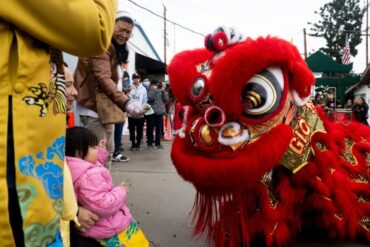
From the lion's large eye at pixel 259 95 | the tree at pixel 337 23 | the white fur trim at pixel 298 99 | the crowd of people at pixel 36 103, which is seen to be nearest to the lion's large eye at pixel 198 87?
the lion's large eye at pixel 259 95

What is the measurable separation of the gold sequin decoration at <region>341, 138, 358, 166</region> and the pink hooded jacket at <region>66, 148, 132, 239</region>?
5.11 feet

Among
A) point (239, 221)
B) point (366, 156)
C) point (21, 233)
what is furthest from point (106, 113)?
point (21, 233)

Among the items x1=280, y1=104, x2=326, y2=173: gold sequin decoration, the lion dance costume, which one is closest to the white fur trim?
the lion dance costume

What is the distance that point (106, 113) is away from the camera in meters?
3.31

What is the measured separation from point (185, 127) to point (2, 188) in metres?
1.51

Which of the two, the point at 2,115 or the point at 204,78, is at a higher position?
the point at 204,78

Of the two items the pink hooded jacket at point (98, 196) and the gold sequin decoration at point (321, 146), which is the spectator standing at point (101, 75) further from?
the gold sequin decoration at point (321, 146)

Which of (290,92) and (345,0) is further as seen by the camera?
(345,0)

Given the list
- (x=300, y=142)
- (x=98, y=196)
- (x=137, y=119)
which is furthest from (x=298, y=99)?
(x=137, y=119)

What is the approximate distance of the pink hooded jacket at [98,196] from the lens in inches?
92.5

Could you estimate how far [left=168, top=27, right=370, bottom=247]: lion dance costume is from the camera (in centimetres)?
225

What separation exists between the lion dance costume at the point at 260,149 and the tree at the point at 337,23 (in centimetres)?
4555

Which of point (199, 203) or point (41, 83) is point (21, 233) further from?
point (199, 203)

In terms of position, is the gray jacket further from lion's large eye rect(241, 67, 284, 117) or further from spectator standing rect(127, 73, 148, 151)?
lion's large eye rect(241, 67, 284, 117)
